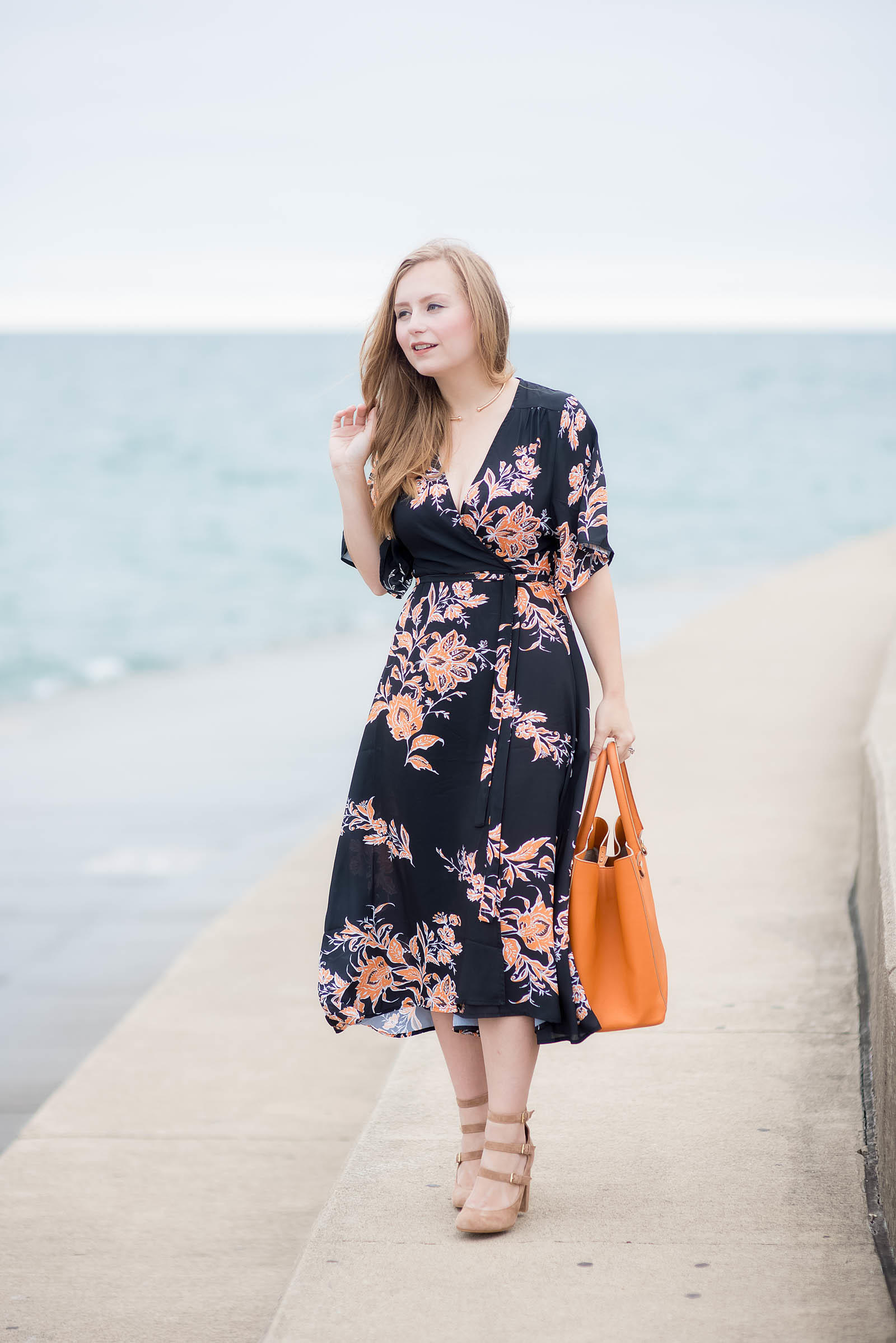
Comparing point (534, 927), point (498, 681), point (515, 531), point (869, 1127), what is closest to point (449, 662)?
point (498, 681)

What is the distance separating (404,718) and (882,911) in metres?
1.02

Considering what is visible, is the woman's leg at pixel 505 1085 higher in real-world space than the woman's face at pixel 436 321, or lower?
lower

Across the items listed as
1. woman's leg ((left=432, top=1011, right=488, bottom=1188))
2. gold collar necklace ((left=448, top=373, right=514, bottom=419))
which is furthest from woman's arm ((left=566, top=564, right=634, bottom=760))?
woman's leg ((left=432, top=1011, right=488, bottom=1188))

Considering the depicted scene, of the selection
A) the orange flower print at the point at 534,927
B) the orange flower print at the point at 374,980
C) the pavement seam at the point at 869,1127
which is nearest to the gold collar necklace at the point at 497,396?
the orange flower print at the point at 534,927

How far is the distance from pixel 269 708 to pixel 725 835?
6.17 metres

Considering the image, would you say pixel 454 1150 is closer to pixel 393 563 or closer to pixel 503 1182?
pixel 503 1182

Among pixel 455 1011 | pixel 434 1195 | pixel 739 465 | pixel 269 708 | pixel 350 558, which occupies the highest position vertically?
pixel 350 558

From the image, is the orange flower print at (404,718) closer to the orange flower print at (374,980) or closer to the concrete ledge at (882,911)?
the orange flower print at (374,980)

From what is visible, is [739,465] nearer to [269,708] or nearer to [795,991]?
[269,708]

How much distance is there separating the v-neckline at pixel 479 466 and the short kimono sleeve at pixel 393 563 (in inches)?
6.5

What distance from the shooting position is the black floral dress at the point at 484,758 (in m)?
2.36

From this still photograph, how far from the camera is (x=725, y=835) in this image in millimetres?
4992

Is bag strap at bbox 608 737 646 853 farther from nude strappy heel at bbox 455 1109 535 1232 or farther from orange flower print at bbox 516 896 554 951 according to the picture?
nude strappy heel at bbox 455 1109 535 1232

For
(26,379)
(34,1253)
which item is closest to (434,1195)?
(34,1253)
